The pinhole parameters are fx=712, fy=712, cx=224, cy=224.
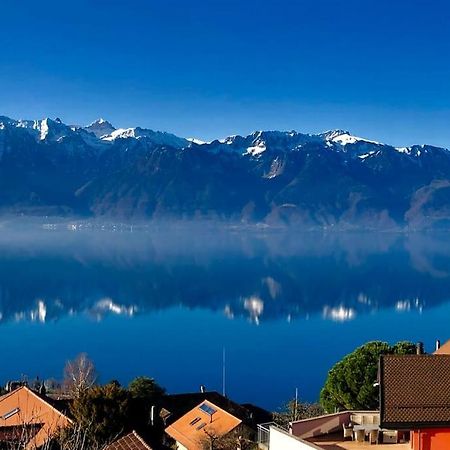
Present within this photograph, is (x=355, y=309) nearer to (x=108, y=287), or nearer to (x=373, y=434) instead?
(x=108, y=287)

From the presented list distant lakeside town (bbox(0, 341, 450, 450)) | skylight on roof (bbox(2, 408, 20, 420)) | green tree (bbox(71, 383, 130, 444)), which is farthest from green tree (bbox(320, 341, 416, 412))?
skylight on roof (bbox(2, 408, 20, 420))

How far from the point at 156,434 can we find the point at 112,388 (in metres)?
2.73

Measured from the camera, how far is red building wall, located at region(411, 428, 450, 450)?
34.7ft

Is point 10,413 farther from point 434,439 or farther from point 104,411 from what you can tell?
point 434,439

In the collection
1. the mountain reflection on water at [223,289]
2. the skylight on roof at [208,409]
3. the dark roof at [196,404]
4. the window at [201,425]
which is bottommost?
the mountain reflection on water at [223,289]

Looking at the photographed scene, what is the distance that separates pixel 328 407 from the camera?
97.3 ft

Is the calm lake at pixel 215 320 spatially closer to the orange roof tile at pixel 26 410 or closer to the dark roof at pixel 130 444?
the orange roof tile at pixel 26 410

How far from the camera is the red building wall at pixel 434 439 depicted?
1058cm

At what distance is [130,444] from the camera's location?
18344mm

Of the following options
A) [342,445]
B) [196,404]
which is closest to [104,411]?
[196,404]

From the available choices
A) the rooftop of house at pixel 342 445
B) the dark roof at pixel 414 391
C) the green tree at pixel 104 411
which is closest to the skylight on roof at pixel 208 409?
the green tree at pixel 104 411

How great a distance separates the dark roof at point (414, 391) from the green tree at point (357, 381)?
54.0 feet

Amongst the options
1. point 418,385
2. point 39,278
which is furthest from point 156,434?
point 39,278

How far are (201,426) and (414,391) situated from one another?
14375mm
